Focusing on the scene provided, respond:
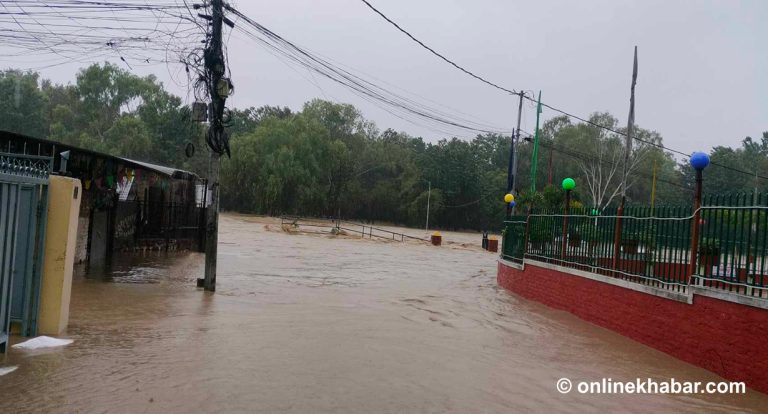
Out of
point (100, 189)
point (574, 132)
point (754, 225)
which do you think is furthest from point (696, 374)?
point (574, 132)

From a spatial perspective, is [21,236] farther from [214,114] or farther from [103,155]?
[103,155]

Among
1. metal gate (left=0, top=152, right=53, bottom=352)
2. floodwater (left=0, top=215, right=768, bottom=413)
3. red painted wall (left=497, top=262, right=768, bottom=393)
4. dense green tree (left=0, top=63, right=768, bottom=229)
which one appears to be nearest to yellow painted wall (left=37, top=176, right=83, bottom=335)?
metal gate (left=0, top=152, right=53, bottom=352)

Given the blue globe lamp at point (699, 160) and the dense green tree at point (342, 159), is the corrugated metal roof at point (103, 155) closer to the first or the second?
the blue globe lamp at point (699, 160)

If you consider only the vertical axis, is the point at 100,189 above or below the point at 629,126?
below

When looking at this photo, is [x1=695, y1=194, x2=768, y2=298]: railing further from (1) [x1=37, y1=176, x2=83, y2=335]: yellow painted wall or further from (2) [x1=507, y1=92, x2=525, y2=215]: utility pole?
(2) [x1=507, y1=92, x2=525, y2=215]: utility pole

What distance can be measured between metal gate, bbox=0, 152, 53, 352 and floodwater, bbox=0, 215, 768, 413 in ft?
1.85

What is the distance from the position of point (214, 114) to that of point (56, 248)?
20.2 feet

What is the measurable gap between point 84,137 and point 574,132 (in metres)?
52.4

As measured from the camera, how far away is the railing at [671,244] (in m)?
7.14

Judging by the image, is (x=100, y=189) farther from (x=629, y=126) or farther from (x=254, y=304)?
(x=629, y=126)

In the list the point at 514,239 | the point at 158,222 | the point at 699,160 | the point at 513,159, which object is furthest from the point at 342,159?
the point at 699,160

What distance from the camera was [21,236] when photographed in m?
6.49

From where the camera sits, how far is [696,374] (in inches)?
291

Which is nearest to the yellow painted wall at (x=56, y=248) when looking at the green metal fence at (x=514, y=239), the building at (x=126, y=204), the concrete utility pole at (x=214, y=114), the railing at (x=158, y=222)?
the building at (x=126, y=204)
